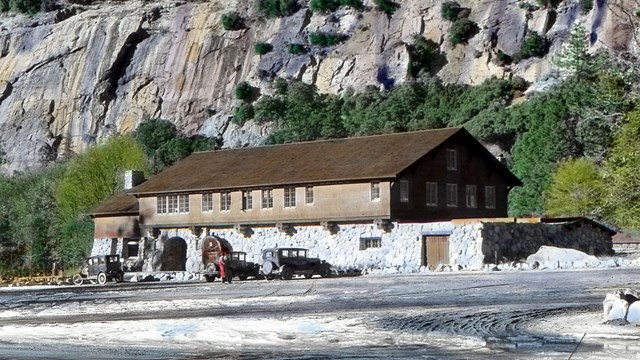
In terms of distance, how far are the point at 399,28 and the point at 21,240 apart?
43489mm

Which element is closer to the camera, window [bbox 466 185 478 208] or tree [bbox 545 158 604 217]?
window [bbox 466 185 478 208]

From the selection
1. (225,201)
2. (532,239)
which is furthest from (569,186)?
(225,201)

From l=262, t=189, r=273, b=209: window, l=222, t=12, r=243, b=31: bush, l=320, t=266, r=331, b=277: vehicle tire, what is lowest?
l=320, t=266, r=331, b=277: vehicle tire

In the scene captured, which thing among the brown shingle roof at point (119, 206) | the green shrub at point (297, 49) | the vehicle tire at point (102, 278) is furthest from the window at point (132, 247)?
the green shrub at point (297, 49)

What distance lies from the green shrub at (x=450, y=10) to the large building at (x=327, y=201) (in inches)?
1664

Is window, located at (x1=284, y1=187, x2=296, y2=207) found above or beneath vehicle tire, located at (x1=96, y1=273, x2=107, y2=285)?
above

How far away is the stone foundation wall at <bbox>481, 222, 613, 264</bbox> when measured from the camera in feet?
173

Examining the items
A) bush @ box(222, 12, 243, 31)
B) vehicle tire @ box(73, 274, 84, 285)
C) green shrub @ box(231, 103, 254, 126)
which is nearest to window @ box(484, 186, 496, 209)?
vehicle tire @ box(73, 274, 84, 285)

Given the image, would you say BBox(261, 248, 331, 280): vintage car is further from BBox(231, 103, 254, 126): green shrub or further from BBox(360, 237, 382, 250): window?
BBox(231, 103, 254, 126): green shrub

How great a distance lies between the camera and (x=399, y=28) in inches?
4247

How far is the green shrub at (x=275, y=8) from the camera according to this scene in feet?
379

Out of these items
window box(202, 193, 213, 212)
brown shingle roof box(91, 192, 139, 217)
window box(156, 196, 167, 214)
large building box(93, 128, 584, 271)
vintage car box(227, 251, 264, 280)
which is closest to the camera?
vintage car box(227, 251, 264, 280)

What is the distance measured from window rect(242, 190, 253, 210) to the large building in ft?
0.18

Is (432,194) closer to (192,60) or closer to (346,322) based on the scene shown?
(346,322)
